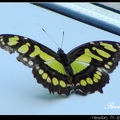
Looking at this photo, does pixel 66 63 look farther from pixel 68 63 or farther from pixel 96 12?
pixel 96 12

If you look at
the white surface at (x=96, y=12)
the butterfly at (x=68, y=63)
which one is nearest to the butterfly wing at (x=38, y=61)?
the butterfly at (x=68, y=63)

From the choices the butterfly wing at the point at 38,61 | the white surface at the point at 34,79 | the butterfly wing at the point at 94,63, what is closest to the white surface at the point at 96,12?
the white surface at the point at 34,79

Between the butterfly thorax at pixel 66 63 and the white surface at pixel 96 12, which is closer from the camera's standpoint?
the butterfly thorax at pixel 66 63

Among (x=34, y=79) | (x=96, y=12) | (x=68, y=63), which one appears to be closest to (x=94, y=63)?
(x=68, y=63)

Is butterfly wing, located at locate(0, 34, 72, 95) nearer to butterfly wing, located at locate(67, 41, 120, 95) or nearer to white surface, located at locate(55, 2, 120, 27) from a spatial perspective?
butterfly wing, located at locate(67, 41, 120, 95)

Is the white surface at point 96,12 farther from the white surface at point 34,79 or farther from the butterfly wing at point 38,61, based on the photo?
the butterfly wing at point 38,61

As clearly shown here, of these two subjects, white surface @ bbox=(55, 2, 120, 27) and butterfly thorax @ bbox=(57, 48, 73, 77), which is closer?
butterfly thorax @ bbox=(57, 48, 73, 77)

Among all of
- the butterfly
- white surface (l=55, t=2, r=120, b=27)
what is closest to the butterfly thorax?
the butterfly

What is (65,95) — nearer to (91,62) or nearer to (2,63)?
(91,62)
